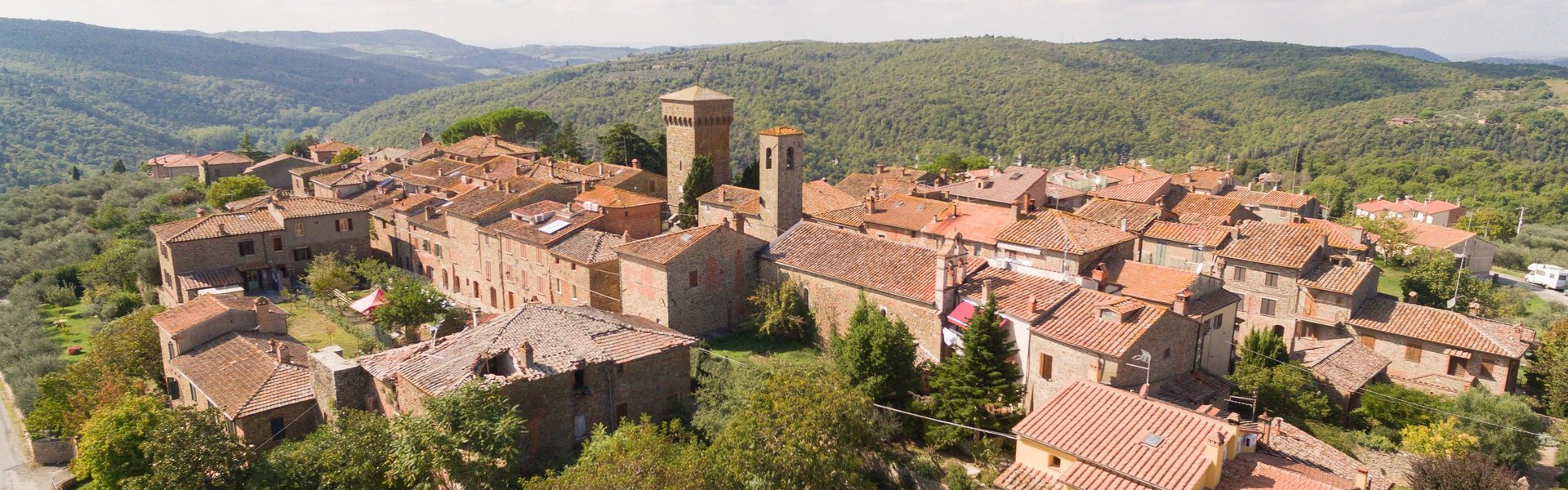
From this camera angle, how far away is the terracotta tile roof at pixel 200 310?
3069 cm

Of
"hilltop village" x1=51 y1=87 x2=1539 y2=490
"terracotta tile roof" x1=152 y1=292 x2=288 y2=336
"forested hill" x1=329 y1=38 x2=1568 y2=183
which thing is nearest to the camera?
"hilltop village" x1=51 y1=87 x2=1539 y2=490

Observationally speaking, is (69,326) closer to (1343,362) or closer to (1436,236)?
(1343,362)

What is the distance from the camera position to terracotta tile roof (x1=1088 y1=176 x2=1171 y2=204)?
147 feet

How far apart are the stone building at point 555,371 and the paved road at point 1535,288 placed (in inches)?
2004

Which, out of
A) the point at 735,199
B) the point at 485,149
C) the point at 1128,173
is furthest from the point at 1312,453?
the point at 485,149

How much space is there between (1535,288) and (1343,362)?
35.3m

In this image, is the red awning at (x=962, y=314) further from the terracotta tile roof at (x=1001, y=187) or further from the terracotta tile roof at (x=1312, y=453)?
the terracotta tile roof at (x=1001, y=187)

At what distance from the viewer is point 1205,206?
43844 mm

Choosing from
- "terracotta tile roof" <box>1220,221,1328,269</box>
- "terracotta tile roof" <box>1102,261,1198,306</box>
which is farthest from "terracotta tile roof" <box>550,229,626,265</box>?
"terracotta tile roof" <box>1220,221,1328,269</box>

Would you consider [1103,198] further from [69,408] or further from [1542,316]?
[69,408]

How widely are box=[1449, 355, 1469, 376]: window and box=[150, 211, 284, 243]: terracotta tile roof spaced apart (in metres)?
50.2

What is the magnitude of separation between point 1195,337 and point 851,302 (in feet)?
34.5

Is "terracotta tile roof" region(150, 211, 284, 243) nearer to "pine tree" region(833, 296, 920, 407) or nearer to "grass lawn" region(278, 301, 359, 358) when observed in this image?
"grass lawn" region(278, 301, 359, 358)

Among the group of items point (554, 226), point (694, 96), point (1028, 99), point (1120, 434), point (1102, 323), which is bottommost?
point (1120, 434)
